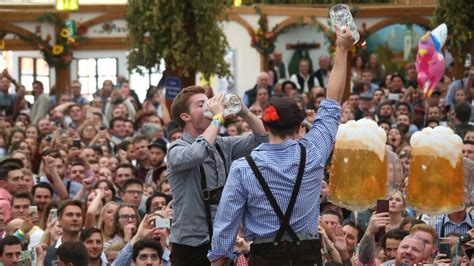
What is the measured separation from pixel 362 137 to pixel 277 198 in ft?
5.66

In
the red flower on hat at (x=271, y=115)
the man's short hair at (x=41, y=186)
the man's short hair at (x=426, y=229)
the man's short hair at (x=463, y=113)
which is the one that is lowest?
the man's short hair at (x=41, y=186)

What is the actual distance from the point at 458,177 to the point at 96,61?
2342cm

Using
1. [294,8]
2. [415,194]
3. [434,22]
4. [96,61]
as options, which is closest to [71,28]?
[96,61]

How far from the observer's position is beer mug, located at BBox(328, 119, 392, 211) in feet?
32.5

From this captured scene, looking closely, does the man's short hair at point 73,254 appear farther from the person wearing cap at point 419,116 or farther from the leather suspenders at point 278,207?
the person wearing cap at point 419,116

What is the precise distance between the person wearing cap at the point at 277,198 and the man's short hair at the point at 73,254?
127 inches

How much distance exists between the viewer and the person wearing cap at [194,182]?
9.62m

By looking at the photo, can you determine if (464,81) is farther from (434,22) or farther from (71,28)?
(71,28)

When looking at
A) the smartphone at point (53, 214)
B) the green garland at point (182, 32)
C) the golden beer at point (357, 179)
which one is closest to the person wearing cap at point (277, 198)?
the golden beer at point (357, 179)

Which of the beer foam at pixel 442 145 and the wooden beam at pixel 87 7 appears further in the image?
the wooden beam at pixel 87 7

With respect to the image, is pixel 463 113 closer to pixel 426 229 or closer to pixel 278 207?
pixel 426 229

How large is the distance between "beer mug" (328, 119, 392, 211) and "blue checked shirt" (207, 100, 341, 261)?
1.29m

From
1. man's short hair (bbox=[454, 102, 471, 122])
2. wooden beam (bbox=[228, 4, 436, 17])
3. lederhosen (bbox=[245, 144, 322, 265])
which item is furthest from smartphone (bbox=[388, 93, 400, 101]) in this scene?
lederhosen (bbox=[245, 144, 322, 265])

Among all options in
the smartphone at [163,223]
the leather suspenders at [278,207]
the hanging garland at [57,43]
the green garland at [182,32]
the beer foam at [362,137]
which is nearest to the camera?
the leather suspenders at [278,207]
